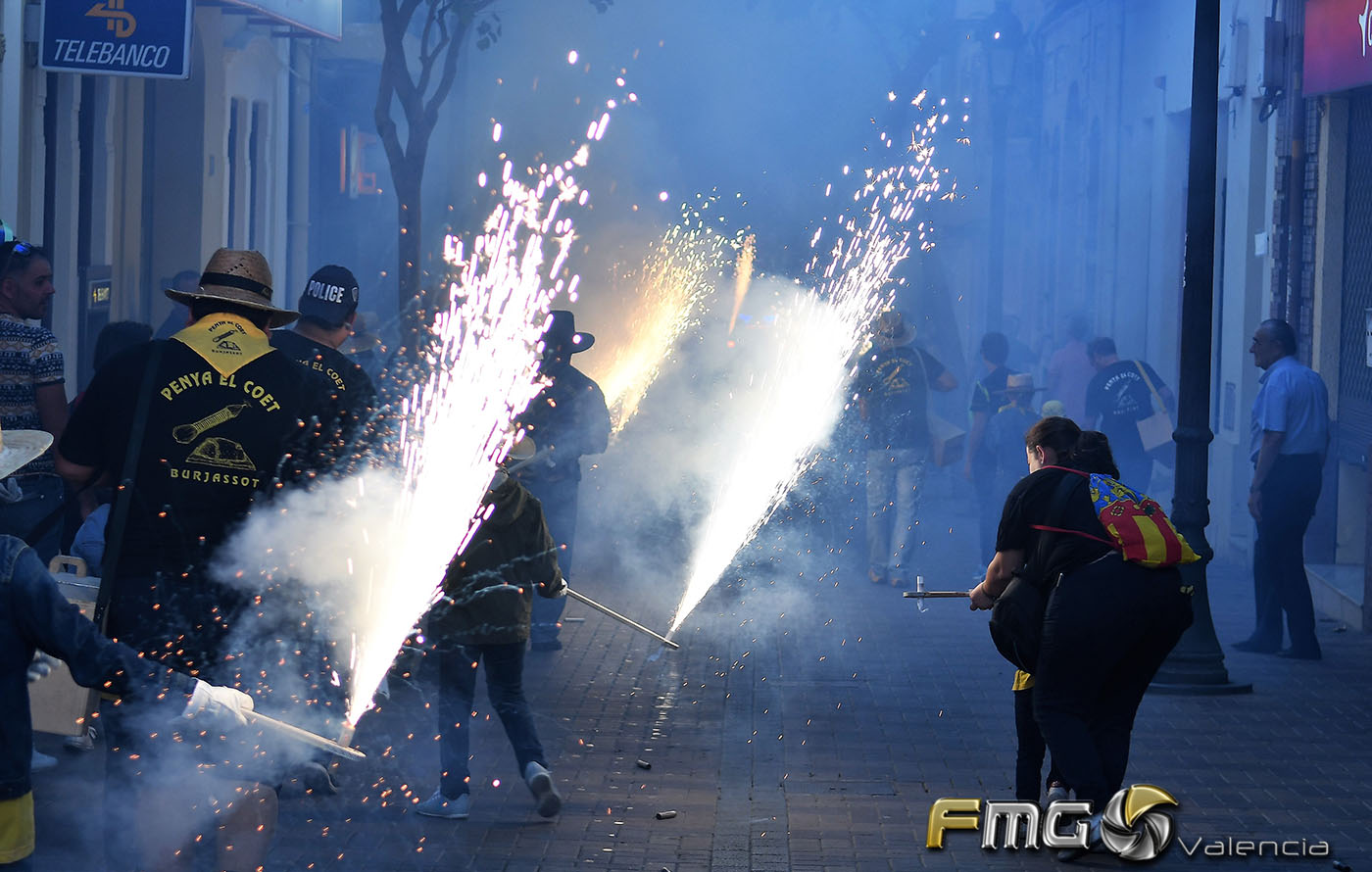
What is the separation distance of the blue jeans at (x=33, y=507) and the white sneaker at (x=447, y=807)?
78.9 inches

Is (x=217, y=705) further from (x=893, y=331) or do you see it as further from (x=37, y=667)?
(x=893, y=331)

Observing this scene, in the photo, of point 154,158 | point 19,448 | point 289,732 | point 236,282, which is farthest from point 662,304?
point 289,732

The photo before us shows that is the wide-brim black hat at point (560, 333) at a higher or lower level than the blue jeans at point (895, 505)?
higher

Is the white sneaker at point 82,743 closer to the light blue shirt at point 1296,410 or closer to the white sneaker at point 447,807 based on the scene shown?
the white sneaker at point 447,807

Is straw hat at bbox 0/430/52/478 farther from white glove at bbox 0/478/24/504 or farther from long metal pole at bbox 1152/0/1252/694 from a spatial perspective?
long metal pole at bbox 1152/0/1252/694

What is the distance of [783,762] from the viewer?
7.79m

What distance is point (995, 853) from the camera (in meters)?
6.43

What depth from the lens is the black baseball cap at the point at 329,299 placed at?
7.23 meters

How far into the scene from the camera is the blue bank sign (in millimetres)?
11398

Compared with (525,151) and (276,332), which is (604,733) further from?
(525,151)

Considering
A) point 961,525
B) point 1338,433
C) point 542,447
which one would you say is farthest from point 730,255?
point 542,447

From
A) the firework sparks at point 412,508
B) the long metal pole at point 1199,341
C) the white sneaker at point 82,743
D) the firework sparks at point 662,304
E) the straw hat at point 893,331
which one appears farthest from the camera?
the firework sparks at point 662,304

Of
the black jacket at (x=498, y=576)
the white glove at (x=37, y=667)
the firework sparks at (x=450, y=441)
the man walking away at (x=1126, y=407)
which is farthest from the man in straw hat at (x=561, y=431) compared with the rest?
the white glove at (x=37, y=667)

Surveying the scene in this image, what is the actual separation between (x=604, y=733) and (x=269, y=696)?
2.69 meters
